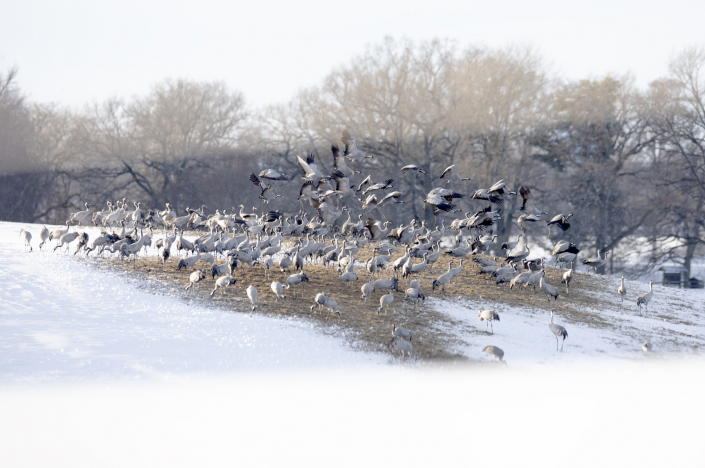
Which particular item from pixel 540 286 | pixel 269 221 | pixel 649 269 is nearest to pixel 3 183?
pixel 269 221

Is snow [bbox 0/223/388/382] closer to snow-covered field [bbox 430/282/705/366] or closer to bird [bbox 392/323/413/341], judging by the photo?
bird [bbox 392/323/413/341]

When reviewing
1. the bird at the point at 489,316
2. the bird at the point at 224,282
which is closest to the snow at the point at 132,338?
the bird at the point at 224,282

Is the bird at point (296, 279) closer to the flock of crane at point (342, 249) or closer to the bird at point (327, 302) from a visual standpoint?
the flock of crane at point (342, 249)

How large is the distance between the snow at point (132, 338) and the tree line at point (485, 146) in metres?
20.7

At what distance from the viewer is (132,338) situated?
30.9ft

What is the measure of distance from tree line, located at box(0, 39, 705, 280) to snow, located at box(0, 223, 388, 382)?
2067 cm

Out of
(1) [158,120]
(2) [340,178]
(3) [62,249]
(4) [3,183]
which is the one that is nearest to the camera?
(2) [340,178]

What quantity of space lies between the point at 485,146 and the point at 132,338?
80.0 feet

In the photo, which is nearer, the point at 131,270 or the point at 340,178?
the point at 340,178

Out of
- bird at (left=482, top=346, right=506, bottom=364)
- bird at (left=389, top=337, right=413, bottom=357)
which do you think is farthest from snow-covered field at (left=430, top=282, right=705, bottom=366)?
bird at (left=389, top=337, right=413, bottom=357)

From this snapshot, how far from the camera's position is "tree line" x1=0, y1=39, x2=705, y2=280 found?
29.1m

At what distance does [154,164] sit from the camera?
123 feet

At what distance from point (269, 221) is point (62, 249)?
20.5ft

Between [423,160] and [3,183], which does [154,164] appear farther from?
[423,160]
